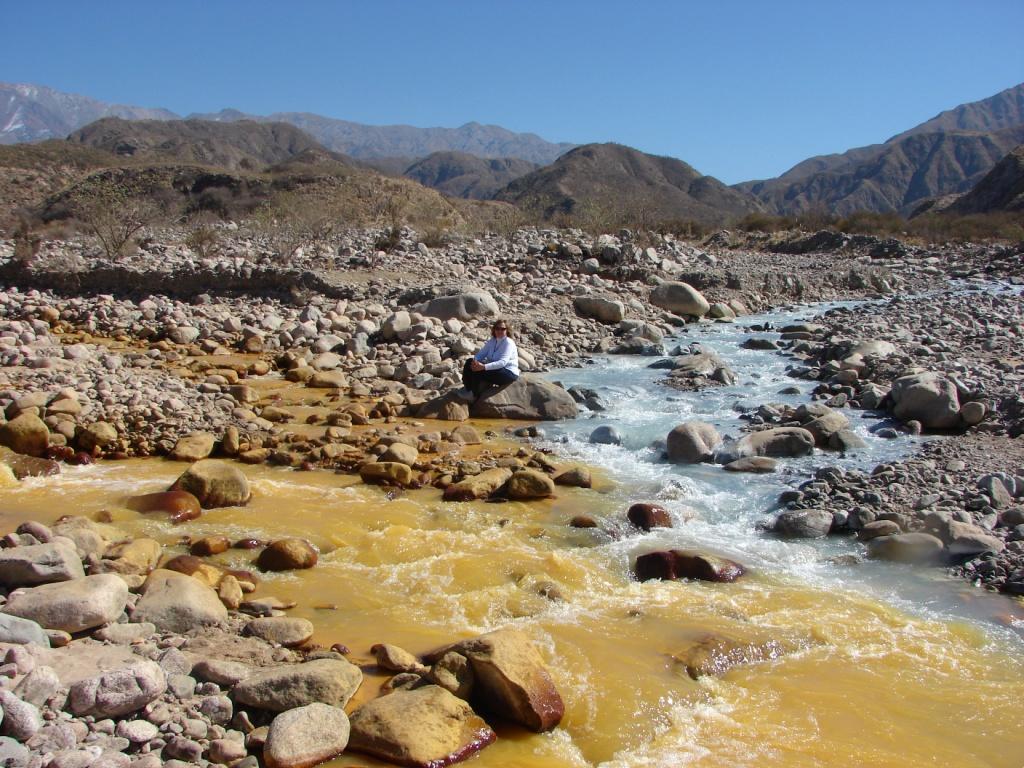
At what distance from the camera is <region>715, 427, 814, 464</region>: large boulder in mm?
7922

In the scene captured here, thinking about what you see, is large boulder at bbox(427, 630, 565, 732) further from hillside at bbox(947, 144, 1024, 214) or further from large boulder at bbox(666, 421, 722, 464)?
hillside at bbox(947, 144, 1024, 214)

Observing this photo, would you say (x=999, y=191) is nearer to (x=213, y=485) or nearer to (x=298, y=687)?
(x=213, y=485)

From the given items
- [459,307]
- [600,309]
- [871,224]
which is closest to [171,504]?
[459,307]

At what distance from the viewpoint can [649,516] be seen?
628cm

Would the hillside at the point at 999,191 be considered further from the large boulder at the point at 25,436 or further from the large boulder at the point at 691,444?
the large boulder at the point at 25,436

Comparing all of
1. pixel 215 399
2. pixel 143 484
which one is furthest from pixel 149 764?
pixel 215 399

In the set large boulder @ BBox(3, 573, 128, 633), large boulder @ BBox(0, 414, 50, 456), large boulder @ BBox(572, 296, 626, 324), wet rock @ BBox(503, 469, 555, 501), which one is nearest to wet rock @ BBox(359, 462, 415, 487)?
wet rock @ BBox(503, 469, 555, 501)

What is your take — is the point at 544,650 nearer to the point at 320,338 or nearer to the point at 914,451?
the point at 914,451

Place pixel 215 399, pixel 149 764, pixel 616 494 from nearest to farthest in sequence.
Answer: pixel 149 764 < pixel 616 494 < pixel 215 399

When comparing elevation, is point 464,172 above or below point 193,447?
above

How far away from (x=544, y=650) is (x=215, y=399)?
19.4ft

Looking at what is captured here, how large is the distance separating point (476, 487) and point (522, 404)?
2.78 m

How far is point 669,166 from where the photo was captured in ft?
293

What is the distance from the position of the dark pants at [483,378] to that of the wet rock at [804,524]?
160 inches
